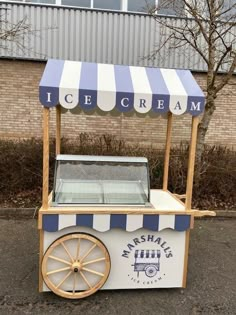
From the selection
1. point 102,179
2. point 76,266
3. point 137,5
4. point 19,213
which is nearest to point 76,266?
point 76,266

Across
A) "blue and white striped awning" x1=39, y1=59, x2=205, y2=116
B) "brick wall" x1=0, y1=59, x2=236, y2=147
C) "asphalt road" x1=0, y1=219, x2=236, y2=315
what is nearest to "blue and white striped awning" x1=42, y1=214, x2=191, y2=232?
"asphalt road" x1=0, y1=219, x2=236, y2=315

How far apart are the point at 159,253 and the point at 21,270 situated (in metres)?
1.52

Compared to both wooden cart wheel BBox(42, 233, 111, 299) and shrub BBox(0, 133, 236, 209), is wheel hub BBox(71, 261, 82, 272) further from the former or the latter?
shrub BBox(0, 133, 236, 209)

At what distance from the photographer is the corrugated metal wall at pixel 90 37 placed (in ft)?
29.3

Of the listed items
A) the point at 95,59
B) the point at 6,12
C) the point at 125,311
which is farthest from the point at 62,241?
the point at 6,12

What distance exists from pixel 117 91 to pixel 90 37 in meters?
6.77

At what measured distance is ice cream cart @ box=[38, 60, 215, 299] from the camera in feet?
9.68

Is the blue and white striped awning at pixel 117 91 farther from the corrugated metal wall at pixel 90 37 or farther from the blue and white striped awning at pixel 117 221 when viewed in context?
the corrugated metal wall at pixel 90 37

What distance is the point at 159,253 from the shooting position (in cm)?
323

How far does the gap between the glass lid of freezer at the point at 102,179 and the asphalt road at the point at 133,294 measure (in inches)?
35.5

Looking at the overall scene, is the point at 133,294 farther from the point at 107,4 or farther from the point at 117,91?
the point at 107,4

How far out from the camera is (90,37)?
912 centimetres

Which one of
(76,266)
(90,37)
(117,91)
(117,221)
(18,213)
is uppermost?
(90,37)

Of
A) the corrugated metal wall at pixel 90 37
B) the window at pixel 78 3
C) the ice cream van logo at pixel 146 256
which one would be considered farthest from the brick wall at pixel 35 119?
the ice cream van logo at pixel 146 256
